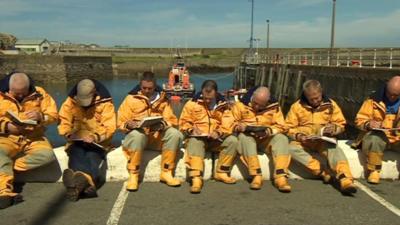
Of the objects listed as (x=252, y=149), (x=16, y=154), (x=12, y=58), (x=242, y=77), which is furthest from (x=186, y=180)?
(x=12, y=58)

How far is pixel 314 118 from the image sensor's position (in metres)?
6.78

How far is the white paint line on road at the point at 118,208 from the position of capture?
17.2 ft

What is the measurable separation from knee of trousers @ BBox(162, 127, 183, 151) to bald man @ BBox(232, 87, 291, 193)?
0.80 m

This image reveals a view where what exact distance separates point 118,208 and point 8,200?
127cm

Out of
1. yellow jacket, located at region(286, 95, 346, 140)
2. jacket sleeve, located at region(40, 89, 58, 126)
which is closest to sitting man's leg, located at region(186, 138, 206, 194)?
yellow jacket, located at region(286, 95, 346, 140)

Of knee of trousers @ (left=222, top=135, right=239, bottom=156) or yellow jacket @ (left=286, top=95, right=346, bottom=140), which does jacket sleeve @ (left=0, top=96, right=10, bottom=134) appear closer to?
knee of trousers @ (left=222, top=135, right=239, bottom=156)

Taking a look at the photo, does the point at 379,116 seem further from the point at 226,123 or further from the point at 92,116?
the point at 92,116

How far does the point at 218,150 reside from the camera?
6.84 meters

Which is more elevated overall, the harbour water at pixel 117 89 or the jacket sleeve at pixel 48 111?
the jacket sleeve at pixel 48 111

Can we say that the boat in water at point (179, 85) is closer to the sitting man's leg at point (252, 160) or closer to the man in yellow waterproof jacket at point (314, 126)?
the man in yellow waterproof jacket at point (314, 126)

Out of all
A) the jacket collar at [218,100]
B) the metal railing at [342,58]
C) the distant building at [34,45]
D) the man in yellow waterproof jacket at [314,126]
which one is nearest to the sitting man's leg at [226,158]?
the jacket collar at [218,100]

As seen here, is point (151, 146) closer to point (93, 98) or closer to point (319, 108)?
point (93, 98)

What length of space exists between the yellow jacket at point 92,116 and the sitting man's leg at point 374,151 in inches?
138

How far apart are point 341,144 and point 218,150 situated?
1.97m
